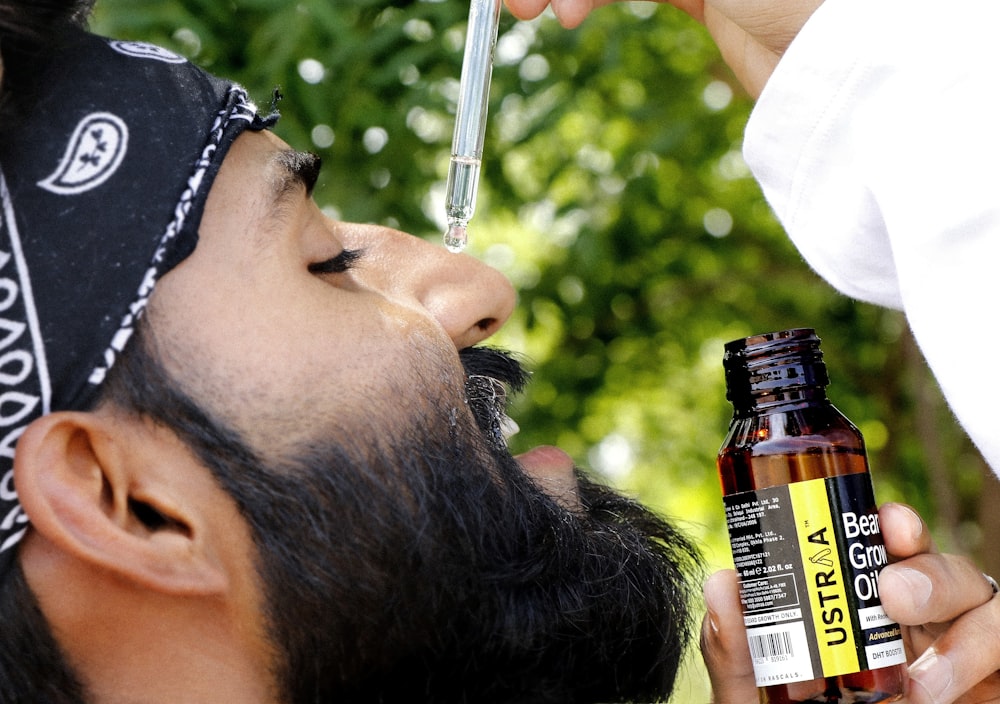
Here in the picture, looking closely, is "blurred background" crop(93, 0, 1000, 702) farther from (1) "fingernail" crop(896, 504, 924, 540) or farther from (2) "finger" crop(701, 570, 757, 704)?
(1) "fingernail" crop(896, 504, 924, 540)

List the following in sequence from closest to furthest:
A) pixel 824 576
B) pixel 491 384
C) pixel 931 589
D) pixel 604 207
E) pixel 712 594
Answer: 1. pixel 824 576
2. pixel 931 589
3. pixel 712 594
4. pixel 491 384
5. pixel 604 207

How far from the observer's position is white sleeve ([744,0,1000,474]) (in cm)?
101

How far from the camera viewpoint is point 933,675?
1170 millimetres

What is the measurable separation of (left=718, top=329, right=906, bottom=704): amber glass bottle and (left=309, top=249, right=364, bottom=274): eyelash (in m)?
0.47

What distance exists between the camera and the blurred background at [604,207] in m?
1.80

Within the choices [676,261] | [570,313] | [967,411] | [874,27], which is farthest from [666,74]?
[967,411]

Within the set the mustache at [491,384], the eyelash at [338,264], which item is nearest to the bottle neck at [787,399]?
the mustache at [491,384]

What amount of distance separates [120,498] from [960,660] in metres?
0.91

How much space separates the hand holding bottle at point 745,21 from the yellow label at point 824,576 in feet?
1.73

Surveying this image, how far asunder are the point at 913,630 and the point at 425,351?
26.8 inches

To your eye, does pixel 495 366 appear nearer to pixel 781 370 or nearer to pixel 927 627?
pixel 781 370

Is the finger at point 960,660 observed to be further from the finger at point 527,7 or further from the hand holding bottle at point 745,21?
the finger at point 527,7

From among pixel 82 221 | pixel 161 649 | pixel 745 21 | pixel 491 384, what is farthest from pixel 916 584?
pixel 82 221

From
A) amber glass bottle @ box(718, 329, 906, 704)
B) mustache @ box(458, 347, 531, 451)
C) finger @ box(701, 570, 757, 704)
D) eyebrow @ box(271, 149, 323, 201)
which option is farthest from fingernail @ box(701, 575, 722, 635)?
eyebrow @ box(271, 149, 323, 201)
